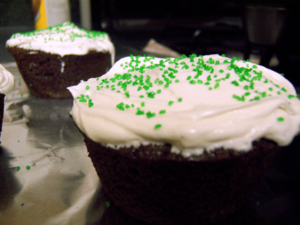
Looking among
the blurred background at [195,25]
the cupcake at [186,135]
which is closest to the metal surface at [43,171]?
the cupcake at [186,135]

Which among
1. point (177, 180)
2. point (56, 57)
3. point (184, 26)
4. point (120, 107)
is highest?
point (120, 107)

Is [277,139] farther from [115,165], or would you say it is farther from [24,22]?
[24,22]

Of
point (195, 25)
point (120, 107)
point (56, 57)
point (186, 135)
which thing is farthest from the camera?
point (195, 25)

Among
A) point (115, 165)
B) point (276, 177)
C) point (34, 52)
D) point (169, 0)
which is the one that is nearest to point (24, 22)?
point (34, 52)

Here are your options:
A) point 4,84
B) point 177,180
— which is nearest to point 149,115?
point 177,180

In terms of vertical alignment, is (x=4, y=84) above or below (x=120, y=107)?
below

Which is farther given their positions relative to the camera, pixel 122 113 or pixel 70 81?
pixel 70 81

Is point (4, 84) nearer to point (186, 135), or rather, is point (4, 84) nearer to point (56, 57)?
point (56, 57)
